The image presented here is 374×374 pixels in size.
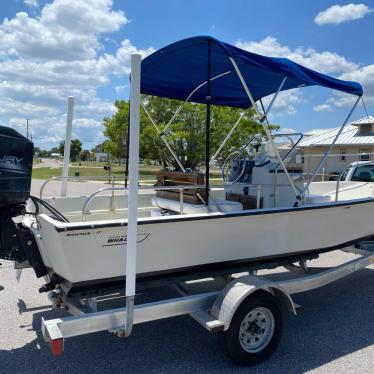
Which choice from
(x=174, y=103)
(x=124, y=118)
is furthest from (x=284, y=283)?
(x=124, y=118)

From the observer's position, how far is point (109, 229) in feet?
11.5

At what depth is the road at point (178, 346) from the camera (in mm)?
3676

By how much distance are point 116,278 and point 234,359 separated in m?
1.25

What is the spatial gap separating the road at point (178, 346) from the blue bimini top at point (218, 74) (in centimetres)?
268

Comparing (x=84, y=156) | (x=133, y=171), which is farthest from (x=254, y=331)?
(x=84, y=156)

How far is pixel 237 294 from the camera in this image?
12.2 feet

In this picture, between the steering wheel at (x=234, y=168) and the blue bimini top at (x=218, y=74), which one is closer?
the blue bimini top at (x=218, y=74)

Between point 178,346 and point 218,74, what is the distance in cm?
371

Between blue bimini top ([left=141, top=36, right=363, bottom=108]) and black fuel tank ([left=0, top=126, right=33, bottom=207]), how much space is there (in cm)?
200

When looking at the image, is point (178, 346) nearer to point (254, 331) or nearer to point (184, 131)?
point (254, 331)

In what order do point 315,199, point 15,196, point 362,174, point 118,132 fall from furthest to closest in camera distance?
1. point 118,132
2. point 362,174
3. point 315,199
4. point 15,196

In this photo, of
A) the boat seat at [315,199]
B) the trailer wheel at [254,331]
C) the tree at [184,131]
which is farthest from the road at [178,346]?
the tree at [184,131]

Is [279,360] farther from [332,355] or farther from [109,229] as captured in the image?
[109,229]

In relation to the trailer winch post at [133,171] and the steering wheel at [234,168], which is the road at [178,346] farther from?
the steering wheel at [234,168]
